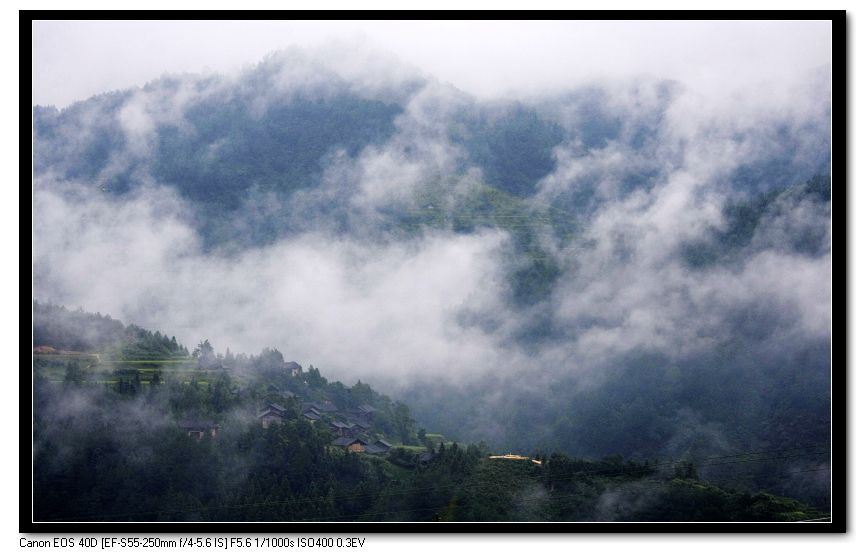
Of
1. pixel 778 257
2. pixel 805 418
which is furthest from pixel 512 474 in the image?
pixel 778 257

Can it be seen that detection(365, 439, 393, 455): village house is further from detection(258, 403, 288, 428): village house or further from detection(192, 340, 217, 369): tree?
detection(192, 340, 217, 369): tree

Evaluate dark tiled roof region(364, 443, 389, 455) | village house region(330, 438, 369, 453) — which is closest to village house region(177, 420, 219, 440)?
village house region(330, 438, 369, 453)

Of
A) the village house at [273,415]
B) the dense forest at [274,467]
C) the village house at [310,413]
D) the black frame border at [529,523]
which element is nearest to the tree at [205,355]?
the dense forest at [274,467]

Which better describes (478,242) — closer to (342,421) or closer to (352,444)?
(342,421)

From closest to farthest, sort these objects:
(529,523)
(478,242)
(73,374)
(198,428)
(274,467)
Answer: (529,523) < (73,374) < (274,467) < (198,428) < (478,242)

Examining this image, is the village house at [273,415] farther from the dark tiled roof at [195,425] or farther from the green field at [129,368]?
the green field at [129,368]

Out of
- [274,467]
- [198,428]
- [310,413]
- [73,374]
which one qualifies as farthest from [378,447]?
[73,374]

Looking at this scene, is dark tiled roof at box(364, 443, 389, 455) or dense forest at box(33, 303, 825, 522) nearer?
dense forest at box(33, 303, 825, 522)

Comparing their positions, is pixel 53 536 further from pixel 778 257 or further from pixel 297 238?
pixel 778 257
